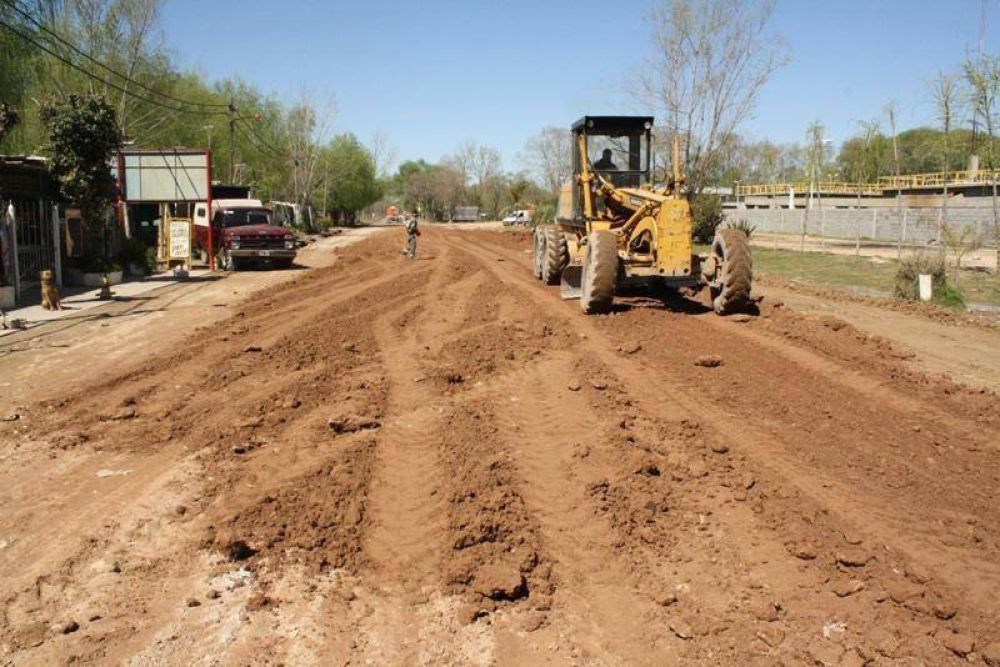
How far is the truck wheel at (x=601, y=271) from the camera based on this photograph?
Answer: 12.5 meters

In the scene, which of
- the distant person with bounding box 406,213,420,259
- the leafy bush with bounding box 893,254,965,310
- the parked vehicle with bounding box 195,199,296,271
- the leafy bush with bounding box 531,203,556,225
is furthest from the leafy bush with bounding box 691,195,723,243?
the leafy bush with bounding box 893,254,965,310

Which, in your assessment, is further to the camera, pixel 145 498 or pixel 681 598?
pixel 145 498

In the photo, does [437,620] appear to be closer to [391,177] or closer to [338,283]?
[338,283]

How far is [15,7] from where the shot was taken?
19188 millimetres

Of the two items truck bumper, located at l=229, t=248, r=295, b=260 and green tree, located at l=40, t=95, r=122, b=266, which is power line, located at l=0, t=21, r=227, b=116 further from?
truck bumper, located at l=229, t=248, r=295, b=260

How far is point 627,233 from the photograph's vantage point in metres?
14.3

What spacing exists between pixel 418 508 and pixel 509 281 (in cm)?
1355

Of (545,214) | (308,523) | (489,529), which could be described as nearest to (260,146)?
(545,214)

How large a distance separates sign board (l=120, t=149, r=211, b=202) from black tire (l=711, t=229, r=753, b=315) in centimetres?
1689

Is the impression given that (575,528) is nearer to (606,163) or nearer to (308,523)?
(308,523)

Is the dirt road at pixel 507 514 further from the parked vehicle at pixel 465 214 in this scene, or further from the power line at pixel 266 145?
the parked vehicle at pixel 465 214

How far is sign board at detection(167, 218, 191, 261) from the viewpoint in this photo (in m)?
23.4

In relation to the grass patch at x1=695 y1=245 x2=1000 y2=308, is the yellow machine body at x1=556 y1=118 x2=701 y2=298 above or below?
above

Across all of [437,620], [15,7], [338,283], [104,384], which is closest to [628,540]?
[437,620]
